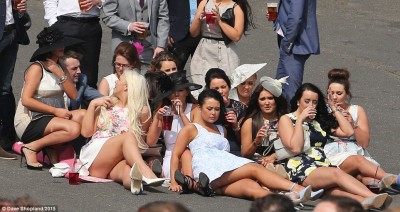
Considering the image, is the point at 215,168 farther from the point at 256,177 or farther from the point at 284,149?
the point at 284,149

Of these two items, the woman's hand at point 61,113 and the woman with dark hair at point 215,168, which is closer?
the woman with dark hair at point 215,168

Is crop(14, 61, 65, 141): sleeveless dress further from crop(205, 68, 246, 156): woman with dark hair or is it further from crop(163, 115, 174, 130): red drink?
crop(205, 68, 246, 156): woman with dark hair

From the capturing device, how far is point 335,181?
931cm

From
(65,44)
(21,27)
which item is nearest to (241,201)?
(65,44)

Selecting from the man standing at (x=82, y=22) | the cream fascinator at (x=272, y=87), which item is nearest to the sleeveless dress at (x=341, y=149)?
the cream fascinator at (x=272, y=87)

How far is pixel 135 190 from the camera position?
9180 millimetres

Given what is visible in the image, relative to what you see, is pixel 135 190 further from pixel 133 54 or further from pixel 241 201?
pixel 133 54

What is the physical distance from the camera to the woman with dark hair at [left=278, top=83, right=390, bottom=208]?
363 inches

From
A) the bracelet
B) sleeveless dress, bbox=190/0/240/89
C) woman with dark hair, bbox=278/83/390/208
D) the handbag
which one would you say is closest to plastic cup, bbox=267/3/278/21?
sleeveless dress, bbox=190/0/240/89

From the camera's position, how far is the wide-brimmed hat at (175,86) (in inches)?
394

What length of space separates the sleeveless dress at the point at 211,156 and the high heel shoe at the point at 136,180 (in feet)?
1.70

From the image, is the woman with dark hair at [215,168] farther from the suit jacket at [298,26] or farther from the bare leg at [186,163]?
the suit jacket at [298,26]

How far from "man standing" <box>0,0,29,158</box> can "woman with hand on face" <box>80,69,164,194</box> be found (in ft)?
2.91

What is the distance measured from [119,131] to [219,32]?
1953mm
